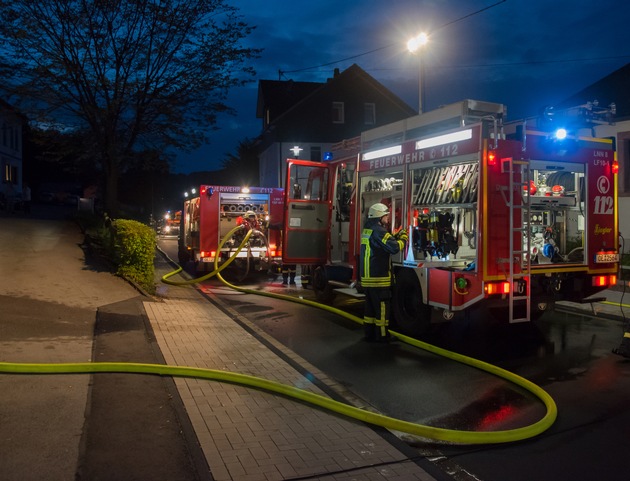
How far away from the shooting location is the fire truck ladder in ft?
21.5

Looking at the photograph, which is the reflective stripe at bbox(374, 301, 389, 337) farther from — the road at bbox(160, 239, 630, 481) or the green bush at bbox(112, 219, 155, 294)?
the green bush at bbox(112, 219, 155, 294)

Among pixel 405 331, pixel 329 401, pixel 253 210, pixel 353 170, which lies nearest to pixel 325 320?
pixel 405 331

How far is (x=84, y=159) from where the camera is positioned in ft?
58.8

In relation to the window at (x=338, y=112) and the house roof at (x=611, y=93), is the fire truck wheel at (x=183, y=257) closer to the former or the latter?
the house roof at (x=611, y=93)

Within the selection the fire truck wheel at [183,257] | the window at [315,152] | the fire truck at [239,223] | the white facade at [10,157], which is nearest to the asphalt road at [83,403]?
the fire truck at [239,223]

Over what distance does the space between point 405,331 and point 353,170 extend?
3.32 metres

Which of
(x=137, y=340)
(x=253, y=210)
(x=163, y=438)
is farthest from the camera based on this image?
(x=253, y=210)

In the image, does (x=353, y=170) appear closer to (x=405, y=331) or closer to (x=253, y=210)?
(x=405, y=331)

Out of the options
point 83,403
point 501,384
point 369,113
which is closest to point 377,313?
point 501,384

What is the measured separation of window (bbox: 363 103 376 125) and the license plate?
32.0 metres

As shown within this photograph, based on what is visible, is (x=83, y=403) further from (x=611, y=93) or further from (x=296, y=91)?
(x=296, y=91)

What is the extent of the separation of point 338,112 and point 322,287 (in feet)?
95.2

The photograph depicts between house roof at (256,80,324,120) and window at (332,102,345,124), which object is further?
house roof at (256,80,324,120)

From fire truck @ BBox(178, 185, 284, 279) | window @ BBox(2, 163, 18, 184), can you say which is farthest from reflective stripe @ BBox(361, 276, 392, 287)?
window @ BBox(2, 163, 18, 184)
